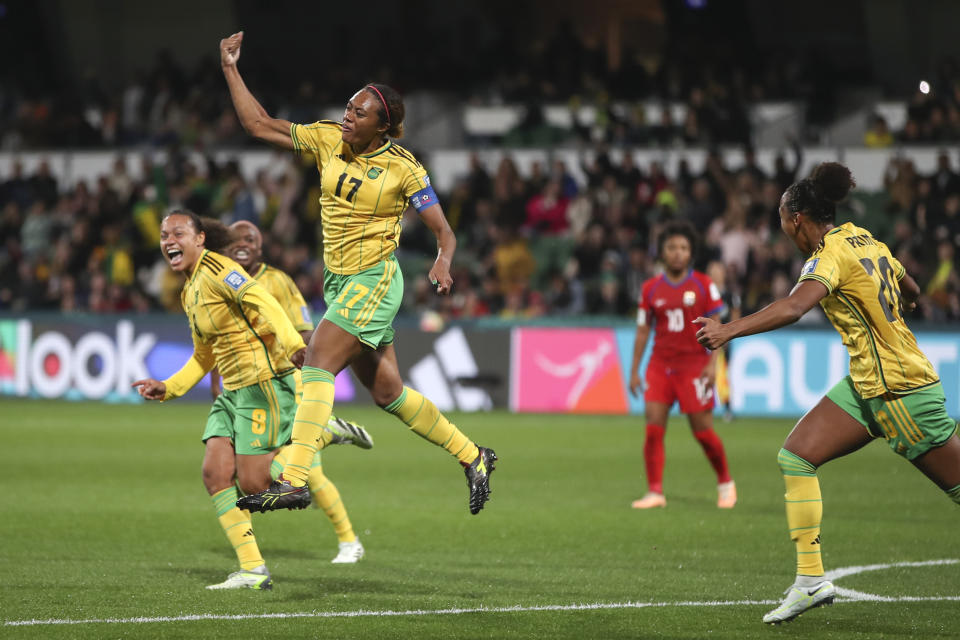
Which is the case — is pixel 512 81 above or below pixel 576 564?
above

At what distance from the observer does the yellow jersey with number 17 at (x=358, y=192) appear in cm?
741

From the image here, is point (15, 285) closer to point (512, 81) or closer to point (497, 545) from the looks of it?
point (512, 81)

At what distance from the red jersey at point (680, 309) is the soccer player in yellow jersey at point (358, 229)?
4.30 m

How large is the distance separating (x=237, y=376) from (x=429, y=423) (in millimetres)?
1150

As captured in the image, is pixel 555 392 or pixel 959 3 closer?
pixel 555 392

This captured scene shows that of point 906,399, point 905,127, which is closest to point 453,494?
point 906,399

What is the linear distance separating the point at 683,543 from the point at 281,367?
3.26m

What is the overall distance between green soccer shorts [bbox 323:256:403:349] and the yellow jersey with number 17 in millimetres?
59

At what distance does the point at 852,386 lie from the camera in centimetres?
675

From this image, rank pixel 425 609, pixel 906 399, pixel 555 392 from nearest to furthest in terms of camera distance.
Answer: pixel 906 399, pixel 425 609, pixel 555 392

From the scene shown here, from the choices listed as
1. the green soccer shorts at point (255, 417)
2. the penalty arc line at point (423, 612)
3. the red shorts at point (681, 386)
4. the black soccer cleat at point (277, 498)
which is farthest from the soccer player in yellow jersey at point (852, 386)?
the red shorts at point (681, 386)

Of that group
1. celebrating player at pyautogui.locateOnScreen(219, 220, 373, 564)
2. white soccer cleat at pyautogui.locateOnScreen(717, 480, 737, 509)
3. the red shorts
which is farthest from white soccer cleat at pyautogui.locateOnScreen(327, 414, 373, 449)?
white soccer cleat at pyautogui.locateOnScreen(717, 480, 737, 509)

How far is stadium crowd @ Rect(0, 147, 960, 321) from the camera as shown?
2048 cm

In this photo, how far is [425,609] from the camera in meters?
7.08
